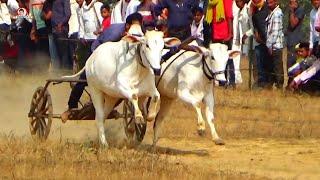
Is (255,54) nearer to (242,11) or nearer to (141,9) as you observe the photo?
(242,11)

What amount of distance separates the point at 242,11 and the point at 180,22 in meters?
2.43

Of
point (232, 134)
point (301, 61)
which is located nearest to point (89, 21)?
point (301, 61)

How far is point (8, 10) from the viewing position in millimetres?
25875

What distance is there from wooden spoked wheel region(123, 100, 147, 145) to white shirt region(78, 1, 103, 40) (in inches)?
234

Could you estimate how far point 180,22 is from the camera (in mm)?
21125

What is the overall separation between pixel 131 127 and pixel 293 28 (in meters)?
6.69

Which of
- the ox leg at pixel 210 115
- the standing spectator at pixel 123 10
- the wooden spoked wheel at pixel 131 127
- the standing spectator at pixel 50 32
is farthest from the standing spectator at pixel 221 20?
the ox leg at pixel 210 115

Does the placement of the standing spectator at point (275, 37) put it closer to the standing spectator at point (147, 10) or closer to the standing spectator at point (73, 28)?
the standing spectator at point (147, 10)

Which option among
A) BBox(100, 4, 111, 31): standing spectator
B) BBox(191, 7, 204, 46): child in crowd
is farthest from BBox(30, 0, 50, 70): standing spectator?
BBox(191, 7, 204, 46): child in crowd

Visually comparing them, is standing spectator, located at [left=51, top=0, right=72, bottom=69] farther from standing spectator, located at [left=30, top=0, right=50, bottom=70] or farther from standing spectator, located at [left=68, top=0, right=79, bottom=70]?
standing spectator, located at [left=30, top=0, right=50, bottom=70]

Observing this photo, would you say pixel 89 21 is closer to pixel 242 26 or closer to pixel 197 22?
pixel 197 22

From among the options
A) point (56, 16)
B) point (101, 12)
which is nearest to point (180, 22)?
point (101, 12)

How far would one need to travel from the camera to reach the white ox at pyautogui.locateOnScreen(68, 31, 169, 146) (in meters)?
15.1

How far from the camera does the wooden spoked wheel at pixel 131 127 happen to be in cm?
1709
